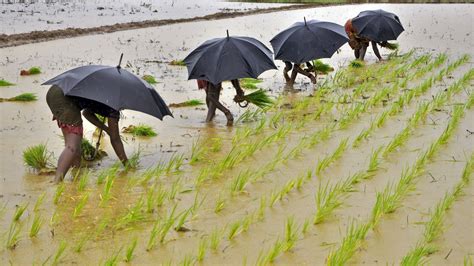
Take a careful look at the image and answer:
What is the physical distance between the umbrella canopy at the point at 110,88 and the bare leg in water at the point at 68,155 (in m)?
0.39

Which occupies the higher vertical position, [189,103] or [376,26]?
[376,26]

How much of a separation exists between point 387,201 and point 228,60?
2.71 meters

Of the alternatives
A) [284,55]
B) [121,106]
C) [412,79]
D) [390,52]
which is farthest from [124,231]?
[390,52]

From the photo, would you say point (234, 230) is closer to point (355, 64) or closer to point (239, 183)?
point (239, 183)

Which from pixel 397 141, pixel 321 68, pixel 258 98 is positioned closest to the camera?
pixel 397 141

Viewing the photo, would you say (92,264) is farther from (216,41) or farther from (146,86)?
(216,41)

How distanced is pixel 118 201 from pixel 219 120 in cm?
284

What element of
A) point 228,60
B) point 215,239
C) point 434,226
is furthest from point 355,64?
point 215,239

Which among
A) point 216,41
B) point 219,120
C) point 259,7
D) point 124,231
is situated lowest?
point 259,7

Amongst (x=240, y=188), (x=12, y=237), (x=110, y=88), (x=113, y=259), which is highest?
(x=110, y=88)

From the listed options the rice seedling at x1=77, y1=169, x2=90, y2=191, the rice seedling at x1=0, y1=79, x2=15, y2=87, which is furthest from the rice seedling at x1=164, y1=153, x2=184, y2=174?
the rice seedling at x1=0, y1=79, x2=15, y2=87

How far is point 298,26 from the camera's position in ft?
29.7

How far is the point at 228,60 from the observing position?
6.71 meters

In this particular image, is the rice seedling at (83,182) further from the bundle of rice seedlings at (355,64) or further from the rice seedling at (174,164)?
A: the bundle of rice seedlings at (355,64)
